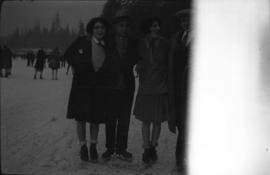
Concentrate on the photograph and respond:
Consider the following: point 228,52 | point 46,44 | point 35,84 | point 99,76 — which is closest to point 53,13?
point 46,44

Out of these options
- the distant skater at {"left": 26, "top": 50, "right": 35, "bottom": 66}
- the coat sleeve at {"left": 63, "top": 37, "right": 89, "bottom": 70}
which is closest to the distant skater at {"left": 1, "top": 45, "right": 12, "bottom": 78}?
the distant skater at {"left": 26, "top": 50, "right": 35, "bottom": 66}

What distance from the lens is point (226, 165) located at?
3350 mm

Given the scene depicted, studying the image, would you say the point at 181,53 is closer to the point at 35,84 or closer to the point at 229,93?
the point at 229,93

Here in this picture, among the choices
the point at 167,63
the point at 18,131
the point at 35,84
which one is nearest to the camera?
the point at 167,63

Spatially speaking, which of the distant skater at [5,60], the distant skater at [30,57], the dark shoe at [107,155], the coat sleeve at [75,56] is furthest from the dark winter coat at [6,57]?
the dark shoe at [107,155]

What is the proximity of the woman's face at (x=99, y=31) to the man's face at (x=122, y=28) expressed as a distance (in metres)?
0.10

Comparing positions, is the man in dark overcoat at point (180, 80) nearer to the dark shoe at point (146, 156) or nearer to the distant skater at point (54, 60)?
the dark shoe at point (146, 156)

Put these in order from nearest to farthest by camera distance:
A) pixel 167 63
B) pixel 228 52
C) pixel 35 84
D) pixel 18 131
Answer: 1. pixel 228 52
2. pixel 167 63
3. pixel 18 131
4. pixel 35 84

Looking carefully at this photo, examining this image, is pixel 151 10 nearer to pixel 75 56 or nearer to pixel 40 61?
pixel 75 56

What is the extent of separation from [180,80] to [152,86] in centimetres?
22

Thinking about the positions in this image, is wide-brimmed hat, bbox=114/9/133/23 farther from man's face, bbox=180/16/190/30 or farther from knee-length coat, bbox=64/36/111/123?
man's face, bbox=180/16/190/30

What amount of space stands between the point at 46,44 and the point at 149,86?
0.86 m

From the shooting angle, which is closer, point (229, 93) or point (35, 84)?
point (229, 93)

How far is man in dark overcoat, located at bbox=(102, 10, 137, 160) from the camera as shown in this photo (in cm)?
335
